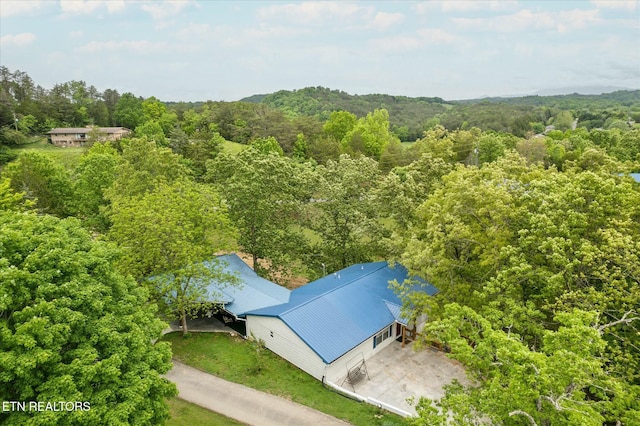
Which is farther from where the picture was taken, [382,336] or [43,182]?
[43,182]

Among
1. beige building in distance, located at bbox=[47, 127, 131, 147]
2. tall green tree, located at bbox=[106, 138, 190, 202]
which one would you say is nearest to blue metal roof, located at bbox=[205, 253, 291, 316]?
tall green tree, located at bbox=[106, 138, 190, 202]

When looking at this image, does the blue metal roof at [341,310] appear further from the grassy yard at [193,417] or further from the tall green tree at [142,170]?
the tall green tree at [142,170]

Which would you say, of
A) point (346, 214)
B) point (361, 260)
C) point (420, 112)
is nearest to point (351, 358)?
point (361, 260)

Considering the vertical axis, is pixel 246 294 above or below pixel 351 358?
above

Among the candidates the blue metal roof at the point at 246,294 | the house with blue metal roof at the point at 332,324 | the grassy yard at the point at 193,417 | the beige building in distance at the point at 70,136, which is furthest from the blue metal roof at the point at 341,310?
the beige building in distance at the point at 70,136

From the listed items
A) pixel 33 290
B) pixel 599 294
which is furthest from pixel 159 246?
pixel 599 294

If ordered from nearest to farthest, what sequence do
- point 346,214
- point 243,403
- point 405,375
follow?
point 243,403 → point 405,375 → point 346,214

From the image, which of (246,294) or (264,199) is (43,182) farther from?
(246,294)
